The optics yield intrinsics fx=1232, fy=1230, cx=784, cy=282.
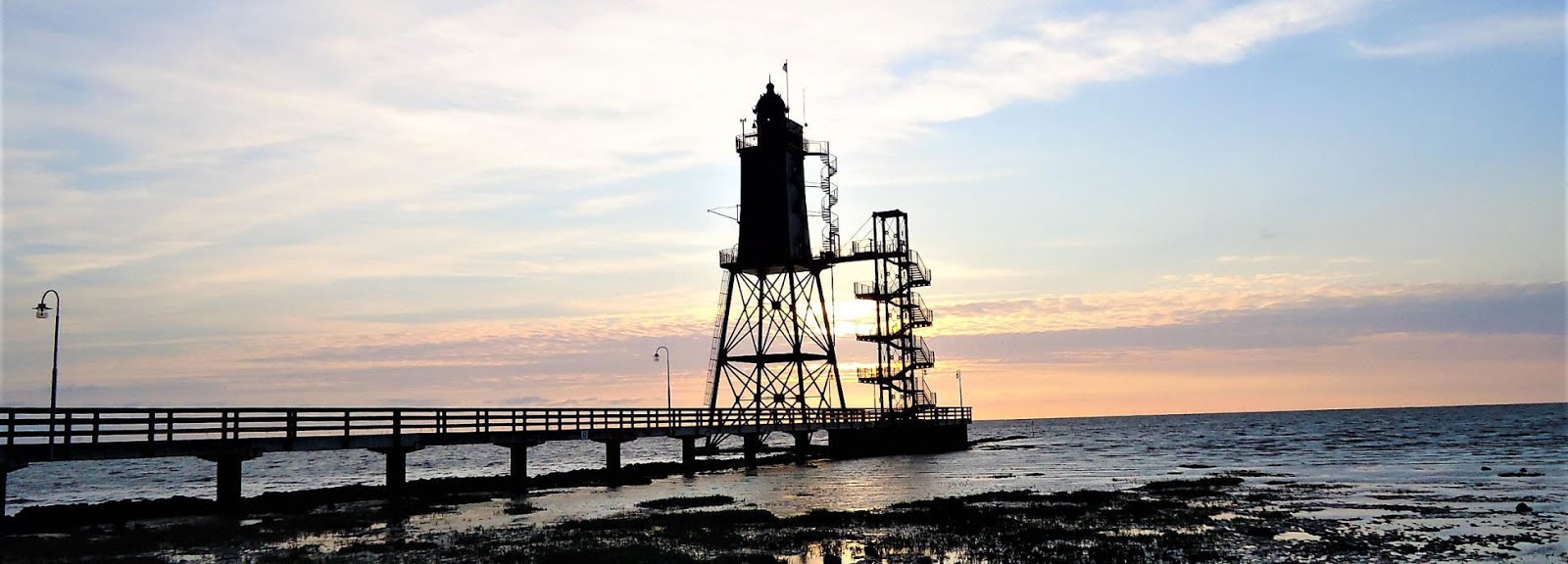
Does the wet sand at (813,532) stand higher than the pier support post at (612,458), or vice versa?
the pier support post at (612,458)

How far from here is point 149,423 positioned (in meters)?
28.5

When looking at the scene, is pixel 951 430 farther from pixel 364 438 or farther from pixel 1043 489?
pixel 364 438

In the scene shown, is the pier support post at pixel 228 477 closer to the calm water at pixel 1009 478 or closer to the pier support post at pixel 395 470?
the pier support post at pixel 395 470

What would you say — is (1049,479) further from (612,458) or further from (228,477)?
(228,477)

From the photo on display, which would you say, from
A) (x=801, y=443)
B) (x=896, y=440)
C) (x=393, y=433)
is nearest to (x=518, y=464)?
(x=393, y=433)

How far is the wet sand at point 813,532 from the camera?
68.0ft

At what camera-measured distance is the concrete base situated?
225 feet

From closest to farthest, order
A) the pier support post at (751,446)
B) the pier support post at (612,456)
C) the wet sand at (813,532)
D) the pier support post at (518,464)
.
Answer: the wet sand at (813,532) < the pier support post at (518,464) < the pier support post at (612,456) < the pier support post at (751,446)

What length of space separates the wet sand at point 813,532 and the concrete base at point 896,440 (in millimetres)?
34804

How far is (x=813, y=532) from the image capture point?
23766 mm

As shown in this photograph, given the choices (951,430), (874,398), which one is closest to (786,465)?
(874,398)

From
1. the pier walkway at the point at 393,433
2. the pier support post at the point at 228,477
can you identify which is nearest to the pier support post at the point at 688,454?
the pier walkway at the point at 393,433

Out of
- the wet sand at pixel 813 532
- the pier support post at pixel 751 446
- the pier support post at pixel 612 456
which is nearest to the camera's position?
the wet sand at pixel 813 532

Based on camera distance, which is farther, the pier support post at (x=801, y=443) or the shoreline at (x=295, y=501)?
the pier support post at (x=801, y=443)
